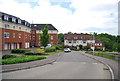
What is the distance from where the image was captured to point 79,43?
6656 cm

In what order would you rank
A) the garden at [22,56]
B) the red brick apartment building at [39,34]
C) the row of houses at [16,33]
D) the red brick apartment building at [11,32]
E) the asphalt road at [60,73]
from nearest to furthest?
the asphalt road at [60,73] → the garden at [22,56] → the red brick apartment building at [11,32] → the row of houses at [16,33] → the red brick apartment building at [39,34]

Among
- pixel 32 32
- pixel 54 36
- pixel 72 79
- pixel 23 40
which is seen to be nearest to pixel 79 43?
pixel 54 36

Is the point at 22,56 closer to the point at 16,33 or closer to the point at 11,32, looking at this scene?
the point at 11,32

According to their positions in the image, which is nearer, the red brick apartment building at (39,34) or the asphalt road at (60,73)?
the asphalt road at (60,73)

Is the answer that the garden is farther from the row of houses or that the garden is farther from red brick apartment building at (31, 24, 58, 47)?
red brick apartment building at (31, 24, 58, 47)

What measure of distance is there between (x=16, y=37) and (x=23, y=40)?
450cm

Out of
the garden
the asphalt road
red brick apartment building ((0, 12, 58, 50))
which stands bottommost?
the asphalt road

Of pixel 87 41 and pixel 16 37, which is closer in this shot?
pixel 16 37

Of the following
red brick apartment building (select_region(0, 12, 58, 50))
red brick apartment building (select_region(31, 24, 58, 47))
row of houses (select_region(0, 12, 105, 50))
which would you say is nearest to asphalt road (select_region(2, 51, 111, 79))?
row of houses (select_region(0, 12, 105, 50))

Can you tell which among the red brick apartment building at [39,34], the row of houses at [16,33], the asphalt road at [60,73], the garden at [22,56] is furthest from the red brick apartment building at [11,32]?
the asphalt road at [60,73]

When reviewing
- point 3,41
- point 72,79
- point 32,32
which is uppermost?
point 32,32

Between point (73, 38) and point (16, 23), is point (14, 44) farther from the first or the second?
point (73, 38)

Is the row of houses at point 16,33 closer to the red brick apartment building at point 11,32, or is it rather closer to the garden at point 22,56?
the red brick apartment building at point 11,32

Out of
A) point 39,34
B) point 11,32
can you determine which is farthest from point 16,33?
point 39,34
